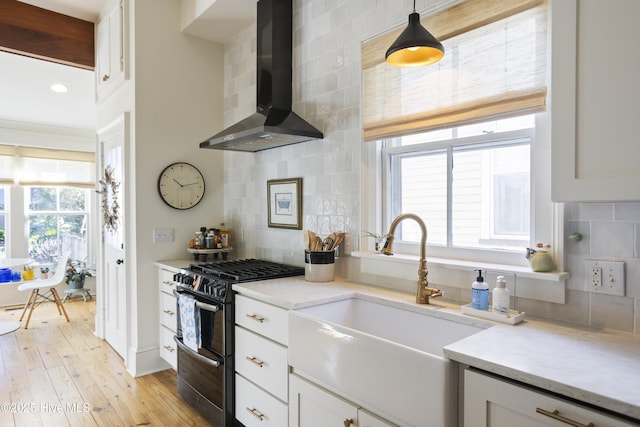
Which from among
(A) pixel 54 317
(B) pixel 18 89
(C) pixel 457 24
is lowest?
(A) pixel 54 317

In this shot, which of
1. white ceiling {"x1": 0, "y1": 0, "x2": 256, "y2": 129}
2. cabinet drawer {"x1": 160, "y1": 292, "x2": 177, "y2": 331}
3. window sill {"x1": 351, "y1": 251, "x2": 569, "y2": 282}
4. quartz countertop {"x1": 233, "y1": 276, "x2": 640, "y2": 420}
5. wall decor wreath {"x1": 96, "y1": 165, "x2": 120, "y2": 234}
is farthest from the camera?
wall decor wreath {"x1": 96, "y1": 165, "x2": 120, "y2": 234}

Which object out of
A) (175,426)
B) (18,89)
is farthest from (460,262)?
(18,89)

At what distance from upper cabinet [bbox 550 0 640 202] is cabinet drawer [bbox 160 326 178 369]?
272 centimetres

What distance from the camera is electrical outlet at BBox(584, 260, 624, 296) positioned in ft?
4.53

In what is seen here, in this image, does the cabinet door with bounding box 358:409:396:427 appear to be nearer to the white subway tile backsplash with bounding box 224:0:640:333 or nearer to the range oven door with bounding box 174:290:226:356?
the white subway tile backsplash with bounding box 224:0:640:333

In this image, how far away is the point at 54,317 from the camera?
487 centimetres

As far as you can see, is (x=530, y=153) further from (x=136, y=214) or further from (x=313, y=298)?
(x=136, y=214)

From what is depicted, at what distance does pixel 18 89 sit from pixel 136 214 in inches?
125

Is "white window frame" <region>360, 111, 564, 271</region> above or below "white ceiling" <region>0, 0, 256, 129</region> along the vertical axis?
below

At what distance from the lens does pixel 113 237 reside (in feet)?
12.1

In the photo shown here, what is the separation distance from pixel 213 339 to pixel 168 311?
0.88 meters

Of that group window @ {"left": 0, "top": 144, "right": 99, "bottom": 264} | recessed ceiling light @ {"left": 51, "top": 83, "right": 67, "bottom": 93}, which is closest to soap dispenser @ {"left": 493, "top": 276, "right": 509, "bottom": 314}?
window @ {"left": 0, "top": 144, "right": 99, "bottom": 264}

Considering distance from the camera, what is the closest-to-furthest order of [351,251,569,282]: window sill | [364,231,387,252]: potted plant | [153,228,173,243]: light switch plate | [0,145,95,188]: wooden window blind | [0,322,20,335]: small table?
[351,251,569,282]: window sill, [364,231,387,252]: potted plant, [153,228,173,243]: light switch plate, [0,322,20,335]: small table, [0,145,95,188]: wooden window blind

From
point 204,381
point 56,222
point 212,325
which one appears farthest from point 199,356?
point 56,222
